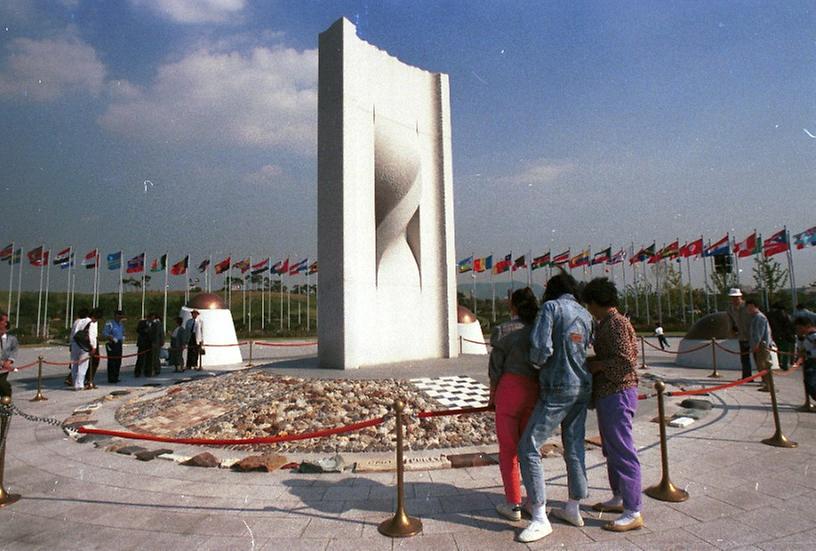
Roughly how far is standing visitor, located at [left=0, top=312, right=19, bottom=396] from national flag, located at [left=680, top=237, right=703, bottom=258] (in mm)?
33619

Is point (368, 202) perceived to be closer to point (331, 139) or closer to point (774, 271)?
point (331, 139)

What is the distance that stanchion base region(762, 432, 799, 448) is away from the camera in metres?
5.36

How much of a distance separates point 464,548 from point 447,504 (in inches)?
29.5

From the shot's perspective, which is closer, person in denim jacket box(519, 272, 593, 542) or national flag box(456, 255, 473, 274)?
person in denim jacket box(519, 272, 593, 542)

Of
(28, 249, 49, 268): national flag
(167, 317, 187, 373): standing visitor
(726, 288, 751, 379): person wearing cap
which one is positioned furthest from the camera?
(28, 249, 49, 268): national flag

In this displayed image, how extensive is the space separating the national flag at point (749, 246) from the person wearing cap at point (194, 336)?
28985mm

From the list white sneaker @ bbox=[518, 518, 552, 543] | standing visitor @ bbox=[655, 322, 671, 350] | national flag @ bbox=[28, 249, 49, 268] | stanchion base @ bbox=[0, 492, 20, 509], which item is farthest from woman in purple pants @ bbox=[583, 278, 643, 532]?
national flag @ bbox=[28, 249, 49, 268]

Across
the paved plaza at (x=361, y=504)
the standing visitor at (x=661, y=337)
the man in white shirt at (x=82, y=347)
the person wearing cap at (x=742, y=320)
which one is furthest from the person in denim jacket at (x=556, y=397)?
the standing visitor at (x=661, y=337)

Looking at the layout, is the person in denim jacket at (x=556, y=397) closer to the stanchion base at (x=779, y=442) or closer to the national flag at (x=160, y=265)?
the stanchion base at (x=779, y=442)

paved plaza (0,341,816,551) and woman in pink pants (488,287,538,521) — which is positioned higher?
woman in pink pants (488,287,538,521)

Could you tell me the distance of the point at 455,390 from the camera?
7938mm

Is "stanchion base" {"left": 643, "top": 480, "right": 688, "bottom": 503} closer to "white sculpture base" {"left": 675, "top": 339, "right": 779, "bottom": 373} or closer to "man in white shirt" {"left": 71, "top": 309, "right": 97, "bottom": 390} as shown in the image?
"white sculpture base" {"left": 675, "top": 339, "right": 779, "bottom": 373}

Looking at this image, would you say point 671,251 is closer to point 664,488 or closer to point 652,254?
point 652,254

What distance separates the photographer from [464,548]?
10.2ft
